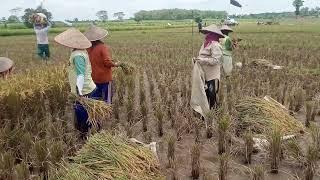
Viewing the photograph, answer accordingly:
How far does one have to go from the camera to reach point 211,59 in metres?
5.88

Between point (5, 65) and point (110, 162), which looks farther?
point (5, 65)

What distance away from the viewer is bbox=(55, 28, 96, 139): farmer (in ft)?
16.3

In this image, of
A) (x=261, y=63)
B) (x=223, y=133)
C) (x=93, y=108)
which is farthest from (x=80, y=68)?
Answer: (x=261, y=63)

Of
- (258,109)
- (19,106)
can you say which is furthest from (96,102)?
(258,109)

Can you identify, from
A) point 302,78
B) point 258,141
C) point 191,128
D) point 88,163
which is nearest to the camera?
point 88,163

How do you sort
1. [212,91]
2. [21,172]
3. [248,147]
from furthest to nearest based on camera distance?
[212,91] → [248,147] → [21,172]

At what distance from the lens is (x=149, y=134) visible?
530 cm

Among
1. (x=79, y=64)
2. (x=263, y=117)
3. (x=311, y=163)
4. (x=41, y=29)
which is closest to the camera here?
(x=311, y=163)

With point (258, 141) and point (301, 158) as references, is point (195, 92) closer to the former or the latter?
point (258, 141)

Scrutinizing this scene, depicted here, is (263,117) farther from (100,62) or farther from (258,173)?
(100,62)

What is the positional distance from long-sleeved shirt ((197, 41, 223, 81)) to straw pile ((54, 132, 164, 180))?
2039 millimetres

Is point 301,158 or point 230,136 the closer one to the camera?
point 301,158

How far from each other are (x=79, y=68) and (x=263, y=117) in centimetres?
239

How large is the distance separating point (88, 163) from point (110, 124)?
86.7 inches
